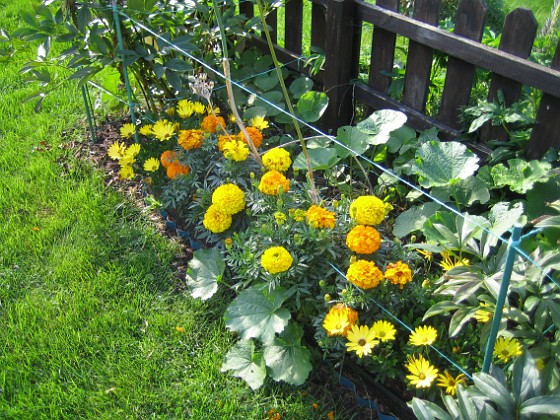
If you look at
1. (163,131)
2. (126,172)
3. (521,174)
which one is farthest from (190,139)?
(521,174)

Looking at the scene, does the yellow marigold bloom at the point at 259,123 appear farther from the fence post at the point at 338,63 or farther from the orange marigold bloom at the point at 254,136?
the fence post at the point at 338,63

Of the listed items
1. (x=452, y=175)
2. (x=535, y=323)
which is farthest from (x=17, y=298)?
(x=535, y=323)

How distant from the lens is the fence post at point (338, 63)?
285 cm

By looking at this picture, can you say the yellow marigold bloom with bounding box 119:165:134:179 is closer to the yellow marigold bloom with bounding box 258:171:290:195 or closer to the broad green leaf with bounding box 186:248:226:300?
the broad green leaf with bounding box 186:248:226:300

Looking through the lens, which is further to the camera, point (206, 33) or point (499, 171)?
point (206, 33)

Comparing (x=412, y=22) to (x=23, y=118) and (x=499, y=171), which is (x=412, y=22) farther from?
(x=23, y=118)

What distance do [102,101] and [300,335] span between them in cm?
208

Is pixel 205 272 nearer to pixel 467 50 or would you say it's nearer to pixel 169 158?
pixel 169 158

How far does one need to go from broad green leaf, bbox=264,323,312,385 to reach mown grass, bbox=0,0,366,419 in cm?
10

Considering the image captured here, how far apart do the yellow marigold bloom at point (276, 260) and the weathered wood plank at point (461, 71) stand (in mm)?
1068

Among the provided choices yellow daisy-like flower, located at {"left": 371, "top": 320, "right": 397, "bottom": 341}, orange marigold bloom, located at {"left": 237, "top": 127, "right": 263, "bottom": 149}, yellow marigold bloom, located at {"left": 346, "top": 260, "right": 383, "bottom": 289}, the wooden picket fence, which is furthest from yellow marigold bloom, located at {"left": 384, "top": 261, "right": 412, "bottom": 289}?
orange marigold bloom, located at {"left": 237, "top": 127, "right": 263, "bottom": 149}

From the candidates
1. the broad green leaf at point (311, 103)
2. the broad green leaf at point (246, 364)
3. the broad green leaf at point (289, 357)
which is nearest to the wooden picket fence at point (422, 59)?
the broad green leaf at point (311, 103)

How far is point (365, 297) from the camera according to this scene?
2072 millimetres

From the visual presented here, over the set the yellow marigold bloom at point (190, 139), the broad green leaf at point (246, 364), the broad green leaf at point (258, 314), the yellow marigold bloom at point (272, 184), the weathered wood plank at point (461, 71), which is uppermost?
the weathered wood plank at point (461, 71)
